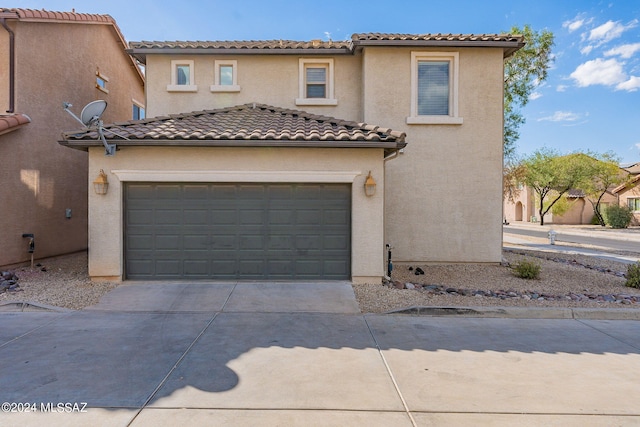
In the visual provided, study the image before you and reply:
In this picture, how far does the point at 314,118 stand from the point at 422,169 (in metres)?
3.62

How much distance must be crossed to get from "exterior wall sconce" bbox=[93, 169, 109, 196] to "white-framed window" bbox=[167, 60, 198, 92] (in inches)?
177

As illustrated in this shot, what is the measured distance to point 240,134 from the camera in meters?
8.37

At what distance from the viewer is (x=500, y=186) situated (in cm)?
1102

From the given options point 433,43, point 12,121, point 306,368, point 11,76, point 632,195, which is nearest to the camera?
point 306,368

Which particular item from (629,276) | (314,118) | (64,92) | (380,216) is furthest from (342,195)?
(64,92)

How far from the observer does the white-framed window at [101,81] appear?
45.6 feet

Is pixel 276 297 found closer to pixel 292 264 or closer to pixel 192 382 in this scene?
pixel 292 264

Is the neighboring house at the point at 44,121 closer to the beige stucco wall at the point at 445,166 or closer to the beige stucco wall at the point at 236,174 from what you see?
the beige stucco wall at the point at 236,174

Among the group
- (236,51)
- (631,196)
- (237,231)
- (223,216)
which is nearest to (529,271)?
(237,231)

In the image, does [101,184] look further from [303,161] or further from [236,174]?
[303,161]

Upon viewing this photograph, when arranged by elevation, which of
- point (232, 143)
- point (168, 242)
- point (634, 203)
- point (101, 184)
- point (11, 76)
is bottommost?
point (168, 242)

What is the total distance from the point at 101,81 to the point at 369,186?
40.4ft

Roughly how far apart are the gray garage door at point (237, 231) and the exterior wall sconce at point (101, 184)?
49 cm

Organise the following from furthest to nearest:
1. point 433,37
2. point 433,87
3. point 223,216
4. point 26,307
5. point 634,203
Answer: point 634,203, point 433,87, point 433,37, point 223,216, point 26,307
